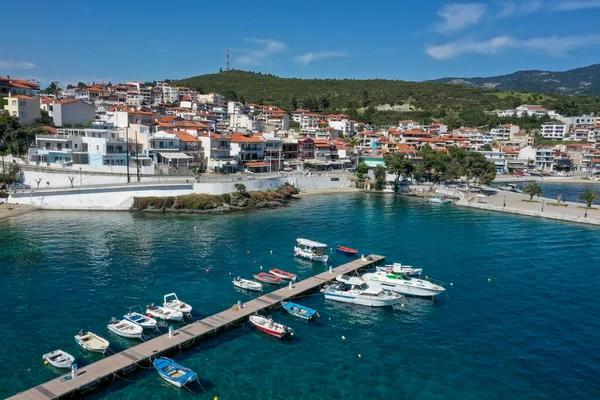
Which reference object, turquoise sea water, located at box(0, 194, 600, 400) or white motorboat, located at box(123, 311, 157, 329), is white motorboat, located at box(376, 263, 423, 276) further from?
white motorboat, located at box(123, 311, 157, 329)

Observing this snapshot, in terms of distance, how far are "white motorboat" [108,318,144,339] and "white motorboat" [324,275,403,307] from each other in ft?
53.2

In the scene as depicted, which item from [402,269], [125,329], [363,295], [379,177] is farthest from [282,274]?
[379,177]

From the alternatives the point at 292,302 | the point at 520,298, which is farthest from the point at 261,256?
the point at 520,298

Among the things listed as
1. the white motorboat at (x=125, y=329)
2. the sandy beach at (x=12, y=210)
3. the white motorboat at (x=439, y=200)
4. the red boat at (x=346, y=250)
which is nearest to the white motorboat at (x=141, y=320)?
the white motorboat at (x=125, y=329)

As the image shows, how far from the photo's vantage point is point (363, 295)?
1511 inches

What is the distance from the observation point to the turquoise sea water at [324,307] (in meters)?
27.3

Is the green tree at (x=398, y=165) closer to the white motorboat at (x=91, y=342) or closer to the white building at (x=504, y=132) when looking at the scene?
the white motorboat at (x=91, y=342)

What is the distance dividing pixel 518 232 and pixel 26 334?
61.6m

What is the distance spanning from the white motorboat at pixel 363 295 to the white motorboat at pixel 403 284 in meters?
1.28

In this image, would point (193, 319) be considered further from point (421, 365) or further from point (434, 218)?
point (434, 218)

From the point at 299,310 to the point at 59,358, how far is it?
17.1 metres

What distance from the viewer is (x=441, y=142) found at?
141 meters

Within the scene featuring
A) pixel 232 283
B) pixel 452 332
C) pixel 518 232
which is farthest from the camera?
pixel 518 232

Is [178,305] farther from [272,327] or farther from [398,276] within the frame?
[398,276]
